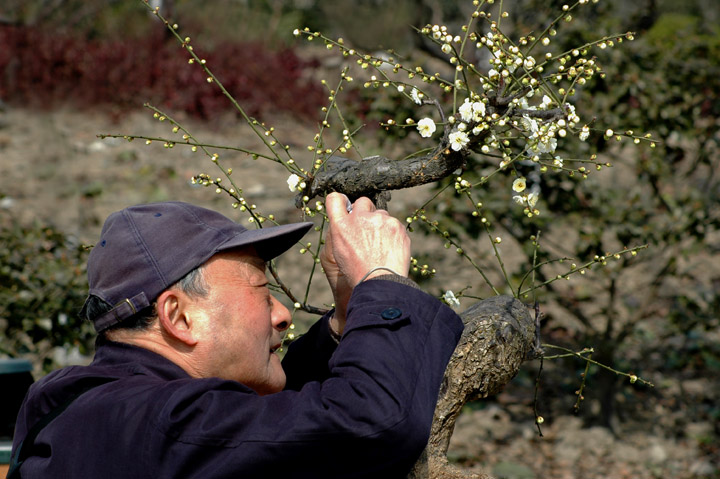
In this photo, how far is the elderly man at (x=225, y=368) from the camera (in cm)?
132

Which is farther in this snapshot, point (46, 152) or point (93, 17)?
point (93, 17)

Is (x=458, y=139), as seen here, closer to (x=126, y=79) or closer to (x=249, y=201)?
(x=249, y=201)

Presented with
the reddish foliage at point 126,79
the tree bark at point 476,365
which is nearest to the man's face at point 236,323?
the tree bark at point 476,365

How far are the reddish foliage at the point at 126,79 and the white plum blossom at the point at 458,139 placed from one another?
8067mm

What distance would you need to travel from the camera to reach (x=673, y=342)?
593cm

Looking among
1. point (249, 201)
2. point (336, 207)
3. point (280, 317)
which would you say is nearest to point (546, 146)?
point (336, 207)

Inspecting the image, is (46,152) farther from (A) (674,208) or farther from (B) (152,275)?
(B) (152,275)

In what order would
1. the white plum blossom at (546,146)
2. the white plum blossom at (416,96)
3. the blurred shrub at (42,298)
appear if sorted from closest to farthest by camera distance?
the white plum blossom at (546,146) < the white plum blossom at (416,96) < the blurred shrub at (42,298)

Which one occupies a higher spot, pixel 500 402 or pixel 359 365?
pixel 359 365

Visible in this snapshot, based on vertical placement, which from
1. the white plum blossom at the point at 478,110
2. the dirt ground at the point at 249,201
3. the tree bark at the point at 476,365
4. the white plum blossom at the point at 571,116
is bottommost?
the dirt ground at the point at 249,201

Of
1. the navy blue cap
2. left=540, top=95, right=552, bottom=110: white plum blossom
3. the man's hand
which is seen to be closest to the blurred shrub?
the navy blue cap

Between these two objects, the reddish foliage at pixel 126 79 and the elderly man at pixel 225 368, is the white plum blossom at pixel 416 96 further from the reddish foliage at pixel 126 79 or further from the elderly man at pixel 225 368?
the reddish foliage at pixel 126 79

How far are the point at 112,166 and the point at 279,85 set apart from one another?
283cm

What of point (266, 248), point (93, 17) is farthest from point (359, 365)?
point (93, 17)
